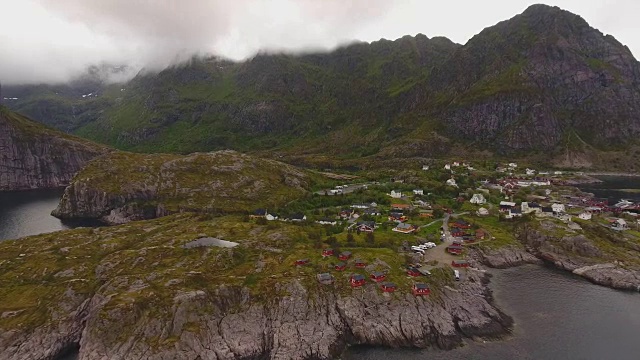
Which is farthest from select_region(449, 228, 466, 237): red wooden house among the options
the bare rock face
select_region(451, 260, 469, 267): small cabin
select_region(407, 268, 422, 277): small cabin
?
the bare rock face

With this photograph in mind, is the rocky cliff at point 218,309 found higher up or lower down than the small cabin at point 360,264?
lower down

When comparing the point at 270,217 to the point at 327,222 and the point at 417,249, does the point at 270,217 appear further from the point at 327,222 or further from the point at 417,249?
the point at 417,249

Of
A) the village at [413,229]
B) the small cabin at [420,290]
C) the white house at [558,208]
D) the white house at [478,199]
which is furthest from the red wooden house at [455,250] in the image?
the white house at [558,208]

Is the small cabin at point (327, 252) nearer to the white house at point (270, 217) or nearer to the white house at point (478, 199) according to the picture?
the white house at point (270, 217)

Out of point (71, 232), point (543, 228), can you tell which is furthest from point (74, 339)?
point (543, 228)

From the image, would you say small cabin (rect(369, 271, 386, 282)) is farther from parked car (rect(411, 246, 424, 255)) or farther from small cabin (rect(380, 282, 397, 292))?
parked car (rect(411, 246, 424, 255))

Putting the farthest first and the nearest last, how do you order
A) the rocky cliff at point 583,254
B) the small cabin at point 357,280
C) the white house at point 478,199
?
1. the white house at point 478,199
2. the rocky cliff at point 583,254
3. the small cabin at point 357,280
